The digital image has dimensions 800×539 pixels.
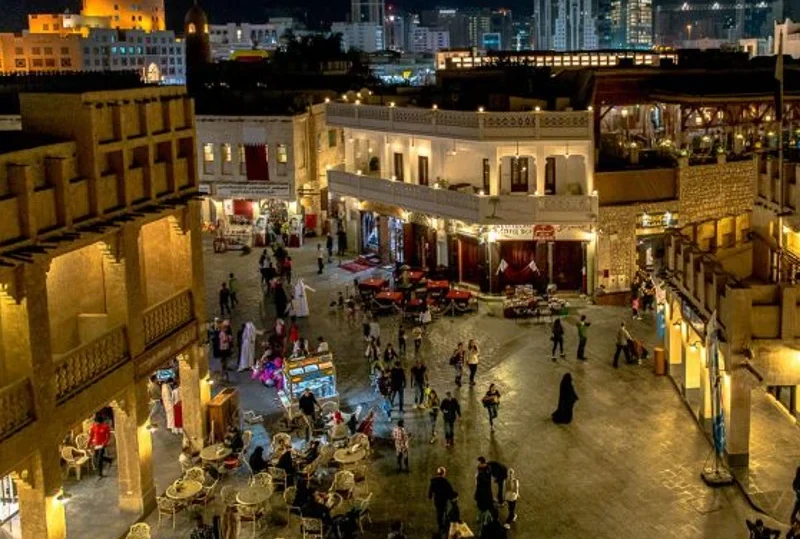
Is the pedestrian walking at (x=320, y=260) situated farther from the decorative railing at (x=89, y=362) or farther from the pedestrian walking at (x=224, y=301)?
the decorative railing at (x=89, y=362)

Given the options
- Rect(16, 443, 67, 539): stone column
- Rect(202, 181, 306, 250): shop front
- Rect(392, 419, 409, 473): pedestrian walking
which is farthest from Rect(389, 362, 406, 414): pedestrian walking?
Rect(202, 181, 306, 250): shop front

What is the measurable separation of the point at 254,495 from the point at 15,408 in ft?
18.7

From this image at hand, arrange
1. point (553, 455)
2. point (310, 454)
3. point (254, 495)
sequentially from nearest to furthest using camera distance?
point (254, 495) < point (310, 454) < point (553, 455)

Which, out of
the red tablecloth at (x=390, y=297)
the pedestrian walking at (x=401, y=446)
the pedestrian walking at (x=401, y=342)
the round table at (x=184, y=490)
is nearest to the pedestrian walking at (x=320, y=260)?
the red tablecloth at (x=390, y=297)

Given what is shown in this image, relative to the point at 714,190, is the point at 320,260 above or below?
below

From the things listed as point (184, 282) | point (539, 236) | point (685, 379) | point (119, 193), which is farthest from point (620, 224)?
point (119, 193)

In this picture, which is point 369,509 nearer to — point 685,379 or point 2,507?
point 2,507

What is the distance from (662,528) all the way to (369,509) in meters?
6.08

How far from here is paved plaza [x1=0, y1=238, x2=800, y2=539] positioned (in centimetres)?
2173

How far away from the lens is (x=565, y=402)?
27.2 meters

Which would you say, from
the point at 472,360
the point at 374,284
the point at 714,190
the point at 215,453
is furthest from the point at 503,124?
the point at 215,453

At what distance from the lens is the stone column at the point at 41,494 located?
18703mm

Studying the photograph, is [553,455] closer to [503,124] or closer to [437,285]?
[437,285]

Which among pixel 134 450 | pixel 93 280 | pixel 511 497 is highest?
pixel 93 280
